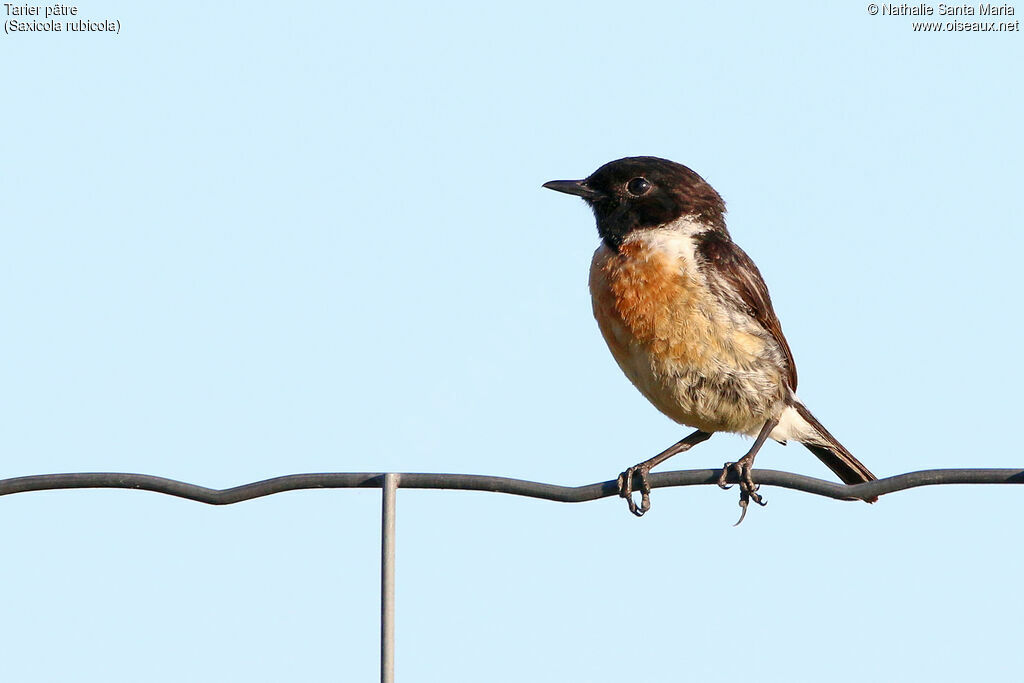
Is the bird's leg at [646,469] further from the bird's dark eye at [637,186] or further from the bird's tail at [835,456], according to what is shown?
the bird's dark eye at [637,186]

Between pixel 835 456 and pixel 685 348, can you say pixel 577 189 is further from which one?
pixel 835 456

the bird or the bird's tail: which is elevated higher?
the bird

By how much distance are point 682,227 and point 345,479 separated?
3.78 metres

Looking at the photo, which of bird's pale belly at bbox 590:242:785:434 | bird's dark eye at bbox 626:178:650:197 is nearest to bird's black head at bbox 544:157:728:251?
bird's dark eye at bbox 626:178:650:197

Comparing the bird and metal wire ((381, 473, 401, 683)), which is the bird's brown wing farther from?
metal wire ((381, 473, 401, 683))

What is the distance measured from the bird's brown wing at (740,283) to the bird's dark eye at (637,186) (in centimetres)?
45

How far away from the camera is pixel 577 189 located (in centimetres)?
755

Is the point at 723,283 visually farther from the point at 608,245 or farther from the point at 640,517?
the point at 640,517

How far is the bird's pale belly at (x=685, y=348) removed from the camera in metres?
6.56

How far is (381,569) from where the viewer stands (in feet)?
12.1

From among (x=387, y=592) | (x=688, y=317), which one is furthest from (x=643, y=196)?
(x=387, y=592)

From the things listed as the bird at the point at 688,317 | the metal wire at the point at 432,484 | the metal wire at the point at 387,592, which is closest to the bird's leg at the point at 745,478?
the bird at the point at 688,317

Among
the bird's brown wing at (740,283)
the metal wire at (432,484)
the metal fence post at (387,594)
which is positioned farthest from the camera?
the bird's brown wing at (740,283)

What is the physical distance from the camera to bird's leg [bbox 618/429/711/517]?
597 cm
